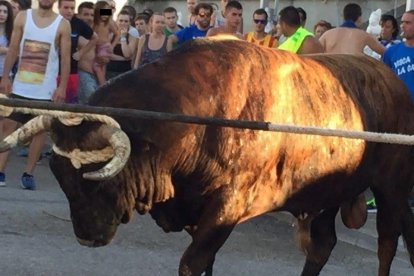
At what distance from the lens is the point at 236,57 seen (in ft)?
20.0

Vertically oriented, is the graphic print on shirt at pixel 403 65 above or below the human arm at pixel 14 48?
above

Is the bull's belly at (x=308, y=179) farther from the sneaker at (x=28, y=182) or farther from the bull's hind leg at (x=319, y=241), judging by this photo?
the sneaker at (x=28, y=182)

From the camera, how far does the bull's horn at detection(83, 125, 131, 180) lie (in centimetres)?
530

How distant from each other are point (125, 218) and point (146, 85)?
65cm

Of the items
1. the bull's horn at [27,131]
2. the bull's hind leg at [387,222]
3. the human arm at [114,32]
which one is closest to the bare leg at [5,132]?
the human arm at [114,32]

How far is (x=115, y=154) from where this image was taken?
5.35 meters

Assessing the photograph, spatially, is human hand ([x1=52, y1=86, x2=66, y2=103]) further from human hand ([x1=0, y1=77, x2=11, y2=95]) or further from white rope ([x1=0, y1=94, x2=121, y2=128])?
white rope ([x1=0, y1=94, x2=121, y2=128])

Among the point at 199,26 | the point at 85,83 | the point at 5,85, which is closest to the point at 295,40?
the point at 5,85

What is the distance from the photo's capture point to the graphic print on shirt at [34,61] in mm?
11034

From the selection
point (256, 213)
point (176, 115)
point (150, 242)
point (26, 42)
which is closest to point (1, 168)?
point (26, 42)

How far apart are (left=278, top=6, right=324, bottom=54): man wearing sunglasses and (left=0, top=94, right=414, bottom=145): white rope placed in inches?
165

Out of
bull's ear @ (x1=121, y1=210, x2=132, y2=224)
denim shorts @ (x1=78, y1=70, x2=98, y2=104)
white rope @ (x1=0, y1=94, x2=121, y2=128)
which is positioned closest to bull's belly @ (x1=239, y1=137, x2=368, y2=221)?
bull's ear @ (x1=121, y1=210, x2=132, y2=224)

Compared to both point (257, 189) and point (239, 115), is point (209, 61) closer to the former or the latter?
point (239, 115)

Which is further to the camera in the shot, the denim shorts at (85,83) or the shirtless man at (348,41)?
the denim shorts at (85,83)
